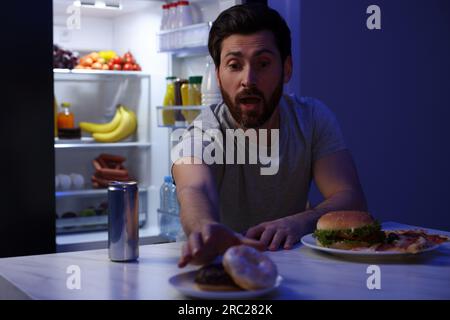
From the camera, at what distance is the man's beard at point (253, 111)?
189 centimetres

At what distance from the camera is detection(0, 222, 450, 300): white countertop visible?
44.8 inches

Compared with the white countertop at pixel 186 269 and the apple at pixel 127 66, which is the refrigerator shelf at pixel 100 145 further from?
the white countertop at pixel 186 269

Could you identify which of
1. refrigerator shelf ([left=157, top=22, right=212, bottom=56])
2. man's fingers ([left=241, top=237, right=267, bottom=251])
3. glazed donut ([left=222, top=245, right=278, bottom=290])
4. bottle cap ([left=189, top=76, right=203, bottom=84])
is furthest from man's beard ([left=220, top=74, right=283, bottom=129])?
bottle cap ([left=189, top=76, right=203, bottom=84])

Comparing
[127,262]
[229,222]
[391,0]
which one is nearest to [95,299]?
[127,262]

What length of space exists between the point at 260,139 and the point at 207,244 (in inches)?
35.0

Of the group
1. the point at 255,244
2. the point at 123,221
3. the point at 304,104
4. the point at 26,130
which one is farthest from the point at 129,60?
the point at 255,244

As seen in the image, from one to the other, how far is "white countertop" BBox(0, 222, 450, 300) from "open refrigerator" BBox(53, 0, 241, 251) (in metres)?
2.33

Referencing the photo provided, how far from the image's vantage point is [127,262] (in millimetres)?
1394

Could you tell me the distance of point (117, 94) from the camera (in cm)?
465

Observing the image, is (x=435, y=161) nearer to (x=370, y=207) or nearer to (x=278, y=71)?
(x=370, y=207)

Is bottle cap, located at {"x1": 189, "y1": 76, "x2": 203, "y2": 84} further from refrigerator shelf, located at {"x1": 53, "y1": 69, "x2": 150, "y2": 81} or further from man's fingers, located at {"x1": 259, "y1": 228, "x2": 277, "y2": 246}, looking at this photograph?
man's fingers, located at {"x1": 259, "y1": 228, "x2": 277, "y2": 246}

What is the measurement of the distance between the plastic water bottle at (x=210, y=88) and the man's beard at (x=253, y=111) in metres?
1.33

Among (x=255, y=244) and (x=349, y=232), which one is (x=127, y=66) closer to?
(x=349, y=232)
